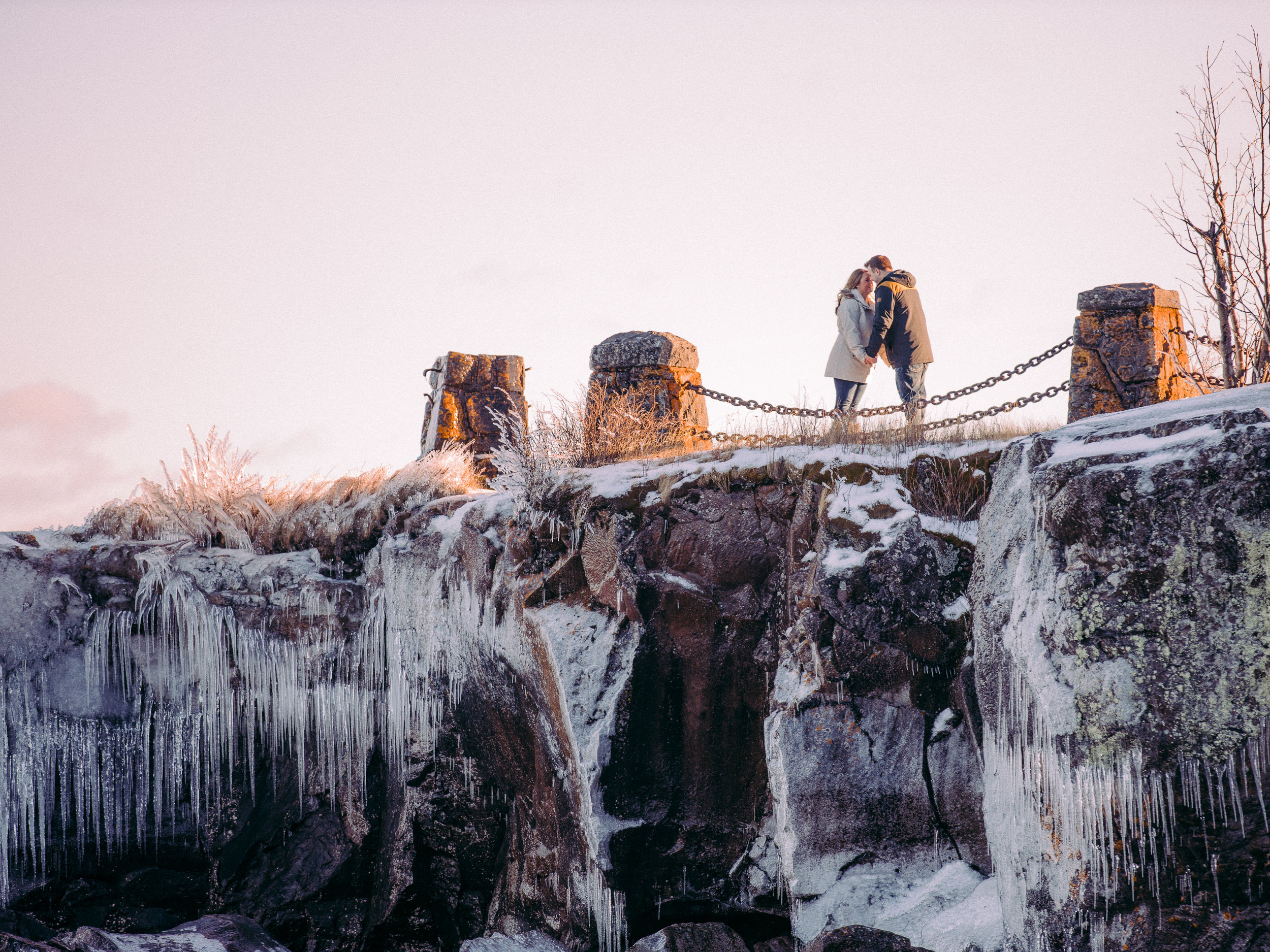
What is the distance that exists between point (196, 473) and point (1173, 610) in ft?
25.8

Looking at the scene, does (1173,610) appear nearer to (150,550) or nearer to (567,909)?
(567,909)

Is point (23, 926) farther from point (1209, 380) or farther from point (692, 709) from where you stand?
point (1209, 380)

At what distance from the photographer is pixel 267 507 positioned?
30.9ft

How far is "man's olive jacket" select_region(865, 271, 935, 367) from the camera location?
349 inches

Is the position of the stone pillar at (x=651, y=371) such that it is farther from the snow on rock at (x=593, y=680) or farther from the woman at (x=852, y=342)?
the snow on rock at (x=593, y=680)

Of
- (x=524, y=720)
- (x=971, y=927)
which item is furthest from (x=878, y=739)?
(x=524, y=720)

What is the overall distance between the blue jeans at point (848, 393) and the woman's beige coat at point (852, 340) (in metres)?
0.04

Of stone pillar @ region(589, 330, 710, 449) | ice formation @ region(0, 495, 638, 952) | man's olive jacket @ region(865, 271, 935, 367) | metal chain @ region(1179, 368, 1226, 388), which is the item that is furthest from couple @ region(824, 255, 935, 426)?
ice formation @ region(0, 495, 638, 952)

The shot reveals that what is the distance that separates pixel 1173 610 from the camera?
4555mm

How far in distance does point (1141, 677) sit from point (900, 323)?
191 inches

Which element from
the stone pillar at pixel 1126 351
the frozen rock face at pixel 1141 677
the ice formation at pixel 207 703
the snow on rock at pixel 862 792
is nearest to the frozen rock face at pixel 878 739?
the snow on rock at pixel 862 792

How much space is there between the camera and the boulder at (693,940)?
6.17 m

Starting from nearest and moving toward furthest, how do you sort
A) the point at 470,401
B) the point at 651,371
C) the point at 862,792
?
the point at 862,792 → the point at 651,371 → the point at 470,401

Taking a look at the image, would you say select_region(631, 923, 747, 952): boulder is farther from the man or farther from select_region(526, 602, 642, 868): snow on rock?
the man
